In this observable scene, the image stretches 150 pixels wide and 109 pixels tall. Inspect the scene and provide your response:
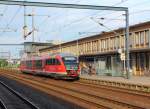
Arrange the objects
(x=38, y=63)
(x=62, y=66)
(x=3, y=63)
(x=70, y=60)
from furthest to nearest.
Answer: (x=3, y=63)
(x=38, y=63)
(x=70, y=60)
(x=62, y=66)

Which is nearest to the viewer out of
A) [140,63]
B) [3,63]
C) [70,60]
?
[70,60]

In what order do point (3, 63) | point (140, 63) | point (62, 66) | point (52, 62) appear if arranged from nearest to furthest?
point (62, 66)
point (52, 62)
point (140, 63)
point (3, 63)

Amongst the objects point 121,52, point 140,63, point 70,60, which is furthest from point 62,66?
point 140,63

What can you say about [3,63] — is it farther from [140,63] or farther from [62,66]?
[62,66]

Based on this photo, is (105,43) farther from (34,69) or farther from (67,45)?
(67,45)

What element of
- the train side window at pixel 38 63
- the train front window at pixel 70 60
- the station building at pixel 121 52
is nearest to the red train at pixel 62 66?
the train front window at pixel 70 60

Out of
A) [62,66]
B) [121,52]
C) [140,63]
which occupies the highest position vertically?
[121,52]

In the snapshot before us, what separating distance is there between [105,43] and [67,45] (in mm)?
27187

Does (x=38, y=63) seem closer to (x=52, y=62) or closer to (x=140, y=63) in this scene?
(x=52, y=62)

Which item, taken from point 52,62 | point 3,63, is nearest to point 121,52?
point 52,62

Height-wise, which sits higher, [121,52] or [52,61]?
[121,52]

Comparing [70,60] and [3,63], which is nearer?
[70,60]

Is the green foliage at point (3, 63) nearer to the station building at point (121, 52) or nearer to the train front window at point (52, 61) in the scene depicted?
the station building at point (121, 52)

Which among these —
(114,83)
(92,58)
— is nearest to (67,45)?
(92,58)
